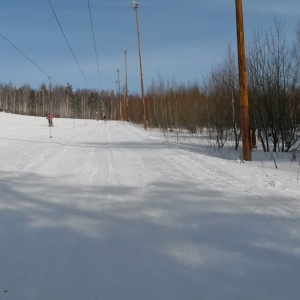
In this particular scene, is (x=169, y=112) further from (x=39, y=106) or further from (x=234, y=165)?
(x=39, y=106)

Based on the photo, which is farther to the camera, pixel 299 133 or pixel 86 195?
pixel 299 133

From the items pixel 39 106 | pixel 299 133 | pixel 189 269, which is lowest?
pixel 189 269

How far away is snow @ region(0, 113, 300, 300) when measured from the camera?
3355 mm

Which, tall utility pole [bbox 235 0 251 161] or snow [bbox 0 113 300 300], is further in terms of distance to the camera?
tall utility pole [bbox 235 0 251 161]

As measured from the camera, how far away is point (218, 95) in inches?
792

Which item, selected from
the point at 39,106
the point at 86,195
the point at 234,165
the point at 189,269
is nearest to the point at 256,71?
the point at 234,165

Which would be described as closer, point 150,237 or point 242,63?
point 150,237

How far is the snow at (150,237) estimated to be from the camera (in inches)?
132

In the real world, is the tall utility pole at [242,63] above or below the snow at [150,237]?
above

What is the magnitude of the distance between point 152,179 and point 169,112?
40130mm

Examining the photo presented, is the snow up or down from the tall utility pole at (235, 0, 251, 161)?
down

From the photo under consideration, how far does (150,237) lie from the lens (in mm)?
4703

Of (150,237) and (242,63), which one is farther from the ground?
(242,63)

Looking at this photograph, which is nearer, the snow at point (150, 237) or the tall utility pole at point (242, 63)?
the snow at point (150, 237)
